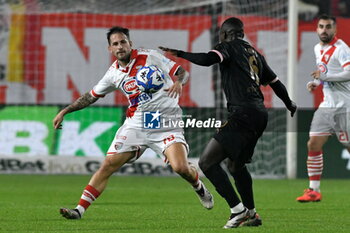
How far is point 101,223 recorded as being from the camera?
9.35 meters

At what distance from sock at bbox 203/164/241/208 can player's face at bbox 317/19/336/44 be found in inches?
171

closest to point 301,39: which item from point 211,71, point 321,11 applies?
Result: point 321,11

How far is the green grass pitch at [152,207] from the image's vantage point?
9.02 m

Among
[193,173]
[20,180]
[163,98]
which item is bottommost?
[20,180]

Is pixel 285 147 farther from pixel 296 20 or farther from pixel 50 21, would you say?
pixel 50 21

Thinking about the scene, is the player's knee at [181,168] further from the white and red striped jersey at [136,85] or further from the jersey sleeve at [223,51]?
the jersey sleeve at [223,51]

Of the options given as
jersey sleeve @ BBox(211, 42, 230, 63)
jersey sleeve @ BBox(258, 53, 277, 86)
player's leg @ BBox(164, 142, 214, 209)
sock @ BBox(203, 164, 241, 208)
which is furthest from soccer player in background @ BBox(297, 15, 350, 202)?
jersey sleeve @ BBox(211, 42, 230, 63)

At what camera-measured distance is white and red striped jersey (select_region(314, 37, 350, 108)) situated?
12703 millimetres

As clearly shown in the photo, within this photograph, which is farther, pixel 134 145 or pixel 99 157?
pixel 99 157

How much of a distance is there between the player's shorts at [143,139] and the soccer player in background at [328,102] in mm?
3093

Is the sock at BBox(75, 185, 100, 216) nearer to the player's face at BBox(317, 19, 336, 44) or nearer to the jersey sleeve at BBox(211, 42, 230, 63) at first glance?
the jersey sleeve at BBox(211, 42, 230, 63)

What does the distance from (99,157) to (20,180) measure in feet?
6.42

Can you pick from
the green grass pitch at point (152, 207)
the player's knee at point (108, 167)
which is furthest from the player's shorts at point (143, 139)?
the green grass pitch at point (152, 207)

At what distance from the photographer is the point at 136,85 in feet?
32.1
